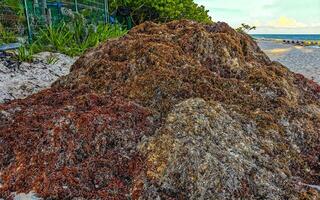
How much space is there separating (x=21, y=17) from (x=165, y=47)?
741 centimetres

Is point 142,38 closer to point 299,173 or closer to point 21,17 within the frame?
point 299,173

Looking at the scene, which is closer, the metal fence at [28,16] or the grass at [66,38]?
the grass at [66,38]

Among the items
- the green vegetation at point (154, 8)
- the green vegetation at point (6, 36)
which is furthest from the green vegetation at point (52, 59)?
the green vegetation at point (154, 8)

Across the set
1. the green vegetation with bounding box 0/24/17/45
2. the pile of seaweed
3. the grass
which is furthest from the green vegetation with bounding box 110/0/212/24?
the pile of seaweed

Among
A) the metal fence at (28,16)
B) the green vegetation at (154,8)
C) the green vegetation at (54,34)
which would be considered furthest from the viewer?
the green vegetation at (154,8)

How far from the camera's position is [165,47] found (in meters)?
4.92

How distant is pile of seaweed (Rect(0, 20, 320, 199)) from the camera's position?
10.4 ft

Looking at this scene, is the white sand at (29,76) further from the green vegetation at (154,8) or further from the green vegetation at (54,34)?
the green vegetation at (154,8)

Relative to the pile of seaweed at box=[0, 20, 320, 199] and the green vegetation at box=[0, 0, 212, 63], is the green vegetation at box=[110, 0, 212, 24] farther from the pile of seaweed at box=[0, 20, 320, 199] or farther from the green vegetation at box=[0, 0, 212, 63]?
the pile of seaweed at box=[0, 20, 320, 199]

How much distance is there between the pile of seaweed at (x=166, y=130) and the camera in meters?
3.16

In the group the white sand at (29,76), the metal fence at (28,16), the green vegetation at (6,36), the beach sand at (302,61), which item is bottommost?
the beach sand at (302,61)

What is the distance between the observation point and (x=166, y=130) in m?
3.59

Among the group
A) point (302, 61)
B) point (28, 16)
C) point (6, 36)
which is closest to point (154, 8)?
point (302, 61)

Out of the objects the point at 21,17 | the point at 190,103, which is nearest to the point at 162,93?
the point at 190,103
